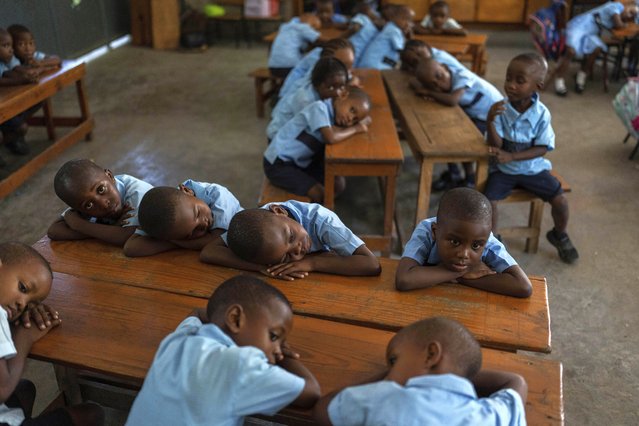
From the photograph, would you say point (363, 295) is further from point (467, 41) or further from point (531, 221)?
point (467, 41)

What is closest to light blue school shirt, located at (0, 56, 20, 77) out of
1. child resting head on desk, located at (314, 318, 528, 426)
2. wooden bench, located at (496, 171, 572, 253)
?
wooden bench, located at (496, 171, 572, 253)

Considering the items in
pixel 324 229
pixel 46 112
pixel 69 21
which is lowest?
pixel 46 112

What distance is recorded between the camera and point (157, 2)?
8.27 m

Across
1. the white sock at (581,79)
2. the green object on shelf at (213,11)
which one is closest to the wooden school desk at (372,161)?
the white sock at (581,79)

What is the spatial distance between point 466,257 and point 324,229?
0.49 meters

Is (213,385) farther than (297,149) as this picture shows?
No

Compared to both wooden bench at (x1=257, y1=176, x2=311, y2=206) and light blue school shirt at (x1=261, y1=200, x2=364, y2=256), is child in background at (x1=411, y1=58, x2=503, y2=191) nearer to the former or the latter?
wooden bench at (x1=257, y1=176, x2=311, y2=206)

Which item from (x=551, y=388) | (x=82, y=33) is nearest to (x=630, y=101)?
(x=551, y=388)

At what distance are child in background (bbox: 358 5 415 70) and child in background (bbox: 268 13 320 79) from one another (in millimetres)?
530

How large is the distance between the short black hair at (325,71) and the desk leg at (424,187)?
2.40 ft

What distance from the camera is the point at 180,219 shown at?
207 centimetres

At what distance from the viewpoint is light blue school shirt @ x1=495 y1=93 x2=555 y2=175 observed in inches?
123

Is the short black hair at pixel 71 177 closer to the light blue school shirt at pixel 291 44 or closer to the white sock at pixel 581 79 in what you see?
the light blue school shirt at pixel 291 44

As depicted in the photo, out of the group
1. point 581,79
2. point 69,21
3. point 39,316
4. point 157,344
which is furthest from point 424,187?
point 69,21
